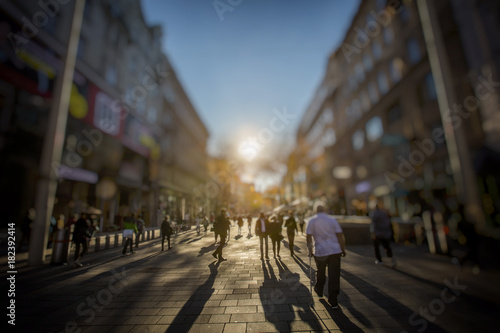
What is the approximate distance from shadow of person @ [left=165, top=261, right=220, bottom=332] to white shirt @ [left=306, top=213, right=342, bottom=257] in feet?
8.02

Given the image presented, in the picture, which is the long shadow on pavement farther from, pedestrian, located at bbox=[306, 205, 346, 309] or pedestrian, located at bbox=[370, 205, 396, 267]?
pedestrian, located at bbox=[370, 205, 396, 267]

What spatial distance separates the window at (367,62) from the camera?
82.2ft

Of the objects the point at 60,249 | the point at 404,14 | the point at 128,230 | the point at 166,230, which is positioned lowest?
the point at 60,249

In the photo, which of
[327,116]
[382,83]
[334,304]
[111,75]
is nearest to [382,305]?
[334,304]

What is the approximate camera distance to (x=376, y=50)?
23938 millimetres

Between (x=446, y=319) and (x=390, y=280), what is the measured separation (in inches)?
86.9

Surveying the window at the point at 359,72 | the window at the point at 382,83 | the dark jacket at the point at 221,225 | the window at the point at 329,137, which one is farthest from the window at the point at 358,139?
the dark jacket at the point at 221,225

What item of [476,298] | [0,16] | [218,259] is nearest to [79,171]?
[0,16]

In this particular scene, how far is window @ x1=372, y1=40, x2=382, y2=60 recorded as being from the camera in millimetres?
23319

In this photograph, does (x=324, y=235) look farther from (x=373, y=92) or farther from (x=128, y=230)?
(x=373, y=92)

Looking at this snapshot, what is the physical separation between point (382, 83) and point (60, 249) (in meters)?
27.0

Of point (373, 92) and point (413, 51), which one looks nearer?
point (413, 51)

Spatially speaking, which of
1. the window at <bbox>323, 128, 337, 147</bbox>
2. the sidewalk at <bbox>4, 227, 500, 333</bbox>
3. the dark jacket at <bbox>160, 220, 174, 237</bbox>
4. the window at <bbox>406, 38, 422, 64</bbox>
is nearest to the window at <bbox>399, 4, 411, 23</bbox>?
the window at <bbox>406, 38, 422, 64</bbox>

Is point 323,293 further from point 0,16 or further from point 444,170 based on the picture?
point 0,16
